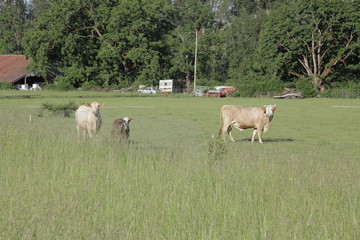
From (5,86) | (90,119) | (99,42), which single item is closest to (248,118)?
(90,119)

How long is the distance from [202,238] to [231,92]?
73792mm

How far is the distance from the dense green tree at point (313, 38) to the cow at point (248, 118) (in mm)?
56104

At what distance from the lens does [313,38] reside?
7575 centimetres

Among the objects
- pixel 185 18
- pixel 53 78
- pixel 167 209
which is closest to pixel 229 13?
pixel 185 18

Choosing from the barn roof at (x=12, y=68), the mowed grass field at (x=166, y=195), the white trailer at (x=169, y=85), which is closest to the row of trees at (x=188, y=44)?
the white trailer at (x=169, y=85)

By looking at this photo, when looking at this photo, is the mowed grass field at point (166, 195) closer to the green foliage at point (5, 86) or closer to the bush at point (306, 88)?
the bush at point (306, 88)

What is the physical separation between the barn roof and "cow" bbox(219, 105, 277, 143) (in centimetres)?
7336

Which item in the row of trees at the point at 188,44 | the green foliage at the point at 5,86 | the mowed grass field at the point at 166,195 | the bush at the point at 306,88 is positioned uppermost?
the row of trees at the point at 188,44

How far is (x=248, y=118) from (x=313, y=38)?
58019mm

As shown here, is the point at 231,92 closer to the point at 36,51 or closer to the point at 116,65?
the point at 116,65

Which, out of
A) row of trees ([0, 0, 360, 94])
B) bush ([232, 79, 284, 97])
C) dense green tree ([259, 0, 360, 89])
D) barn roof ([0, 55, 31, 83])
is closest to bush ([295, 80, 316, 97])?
row of trees ([0, 0, 360, 94])

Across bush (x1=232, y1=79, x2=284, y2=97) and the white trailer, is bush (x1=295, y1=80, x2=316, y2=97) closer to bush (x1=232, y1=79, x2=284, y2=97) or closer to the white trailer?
bush (x1=232, y1=79, x2=284, y2=97)

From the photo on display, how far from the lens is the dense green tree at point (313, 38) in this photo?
7362 centimetres

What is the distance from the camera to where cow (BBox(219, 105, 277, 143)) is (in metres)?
20.5
